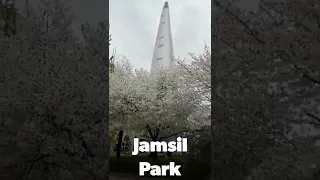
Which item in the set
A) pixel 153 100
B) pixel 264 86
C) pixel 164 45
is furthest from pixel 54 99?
pixel 153 100

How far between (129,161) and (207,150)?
486 mm

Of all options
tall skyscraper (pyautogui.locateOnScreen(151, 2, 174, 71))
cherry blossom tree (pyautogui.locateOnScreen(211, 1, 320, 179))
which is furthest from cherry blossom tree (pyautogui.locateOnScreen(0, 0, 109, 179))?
tall skyscraper (pyautogui.locateOnScreen(151, 2, 174, 71))

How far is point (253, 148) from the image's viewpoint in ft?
4.18

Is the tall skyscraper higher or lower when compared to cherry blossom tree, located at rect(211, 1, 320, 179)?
higher

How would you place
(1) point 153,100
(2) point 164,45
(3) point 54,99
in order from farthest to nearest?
1. (1) point 153,100
2. (2) point 164,45
3. (3) point 54,99

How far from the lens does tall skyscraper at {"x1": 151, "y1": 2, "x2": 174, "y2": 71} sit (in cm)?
185

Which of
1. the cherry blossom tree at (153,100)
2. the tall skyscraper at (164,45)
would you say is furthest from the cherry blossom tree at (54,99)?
the cherry blossom tree at (153,100)

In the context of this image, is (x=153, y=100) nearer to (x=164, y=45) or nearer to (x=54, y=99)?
(x=164, y=45)

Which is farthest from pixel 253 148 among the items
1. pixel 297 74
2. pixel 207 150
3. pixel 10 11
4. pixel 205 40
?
pixel 10 11

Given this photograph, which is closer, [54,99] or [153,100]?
[54,99]

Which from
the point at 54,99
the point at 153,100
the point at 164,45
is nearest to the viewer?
the point at 54,99

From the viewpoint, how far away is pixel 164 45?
2070mm

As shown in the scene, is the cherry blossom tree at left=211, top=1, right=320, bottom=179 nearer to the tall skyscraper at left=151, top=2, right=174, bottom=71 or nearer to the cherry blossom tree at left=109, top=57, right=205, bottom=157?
the tall skyscraper at left=151, top=2, right=174, bottom=71

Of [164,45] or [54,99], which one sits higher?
[164,45]
